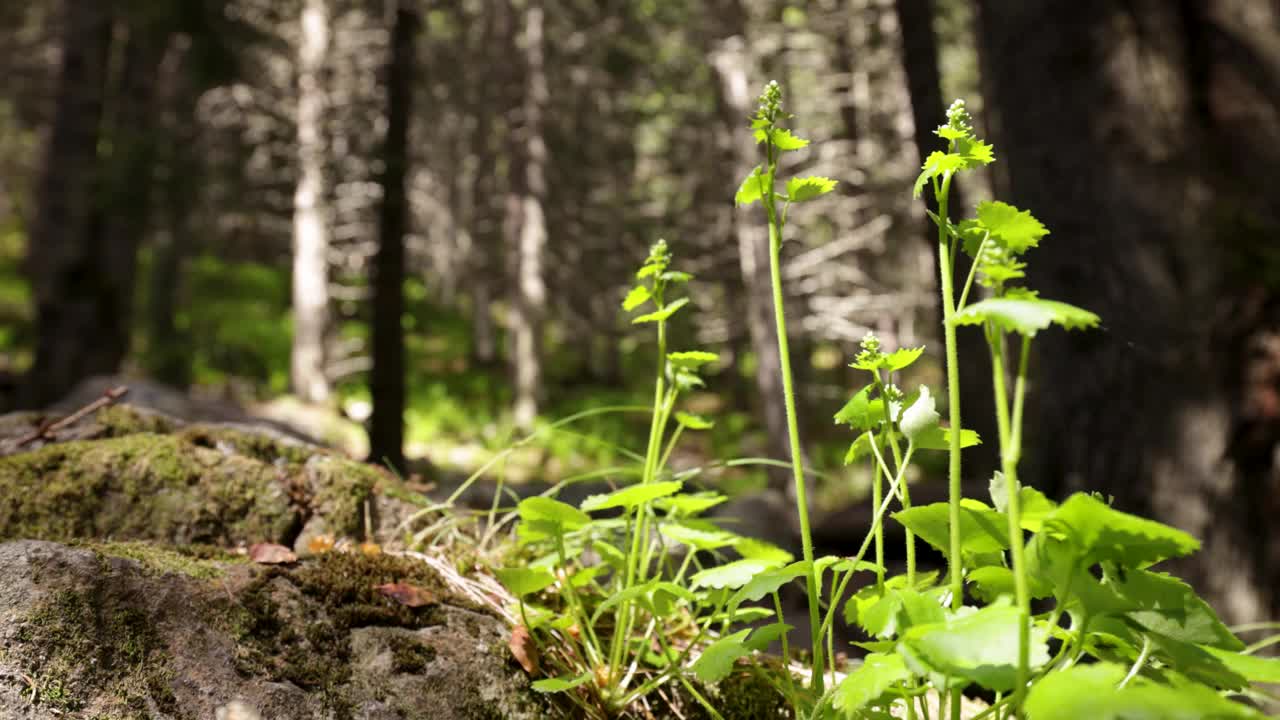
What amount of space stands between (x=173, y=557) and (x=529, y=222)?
15239 mm

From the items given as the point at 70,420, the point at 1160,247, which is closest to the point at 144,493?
the point at 70,420

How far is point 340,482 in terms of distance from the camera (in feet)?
6.56

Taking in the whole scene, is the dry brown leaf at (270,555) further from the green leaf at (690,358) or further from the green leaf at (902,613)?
the green leaf at (902,613)

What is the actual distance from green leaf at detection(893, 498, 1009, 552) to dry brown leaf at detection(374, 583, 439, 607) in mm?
923

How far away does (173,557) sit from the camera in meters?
1.51

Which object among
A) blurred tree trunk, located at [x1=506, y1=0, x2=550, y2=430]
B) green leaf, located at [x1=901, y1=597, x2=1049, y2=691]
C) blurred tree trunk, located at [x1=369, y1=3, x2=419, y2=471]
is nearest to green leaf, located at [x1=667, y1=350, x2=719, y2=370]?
green leaf, located at [x1=901, y1=597, x2=1049, y2=691]

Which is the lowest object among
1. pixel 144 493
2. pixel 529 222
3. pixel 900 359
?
pixel 144 493

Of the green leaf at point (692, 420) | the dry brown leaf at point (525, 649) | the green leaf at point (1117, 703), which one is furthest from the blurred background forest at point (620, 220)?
the green leaf at point (1117, 703)

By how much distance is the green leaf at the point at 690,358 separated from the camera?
1394 millimetres

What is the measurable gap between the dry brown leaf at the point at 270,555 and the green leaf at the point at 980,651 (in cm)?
120

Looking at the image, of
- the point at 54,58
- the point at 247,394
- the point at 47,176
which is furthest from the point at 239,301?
the point at 47,176

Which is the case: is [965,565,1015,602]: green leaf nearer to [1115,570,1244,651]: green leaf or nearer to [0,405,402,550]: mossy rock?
[1115,570,1244,651]: green leaf

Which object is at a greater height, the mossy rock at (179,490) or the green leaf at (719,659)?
the mossy rock at (179,490)

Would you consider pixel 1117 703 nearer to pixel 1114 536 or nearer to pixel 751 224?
pixel 1114 536
